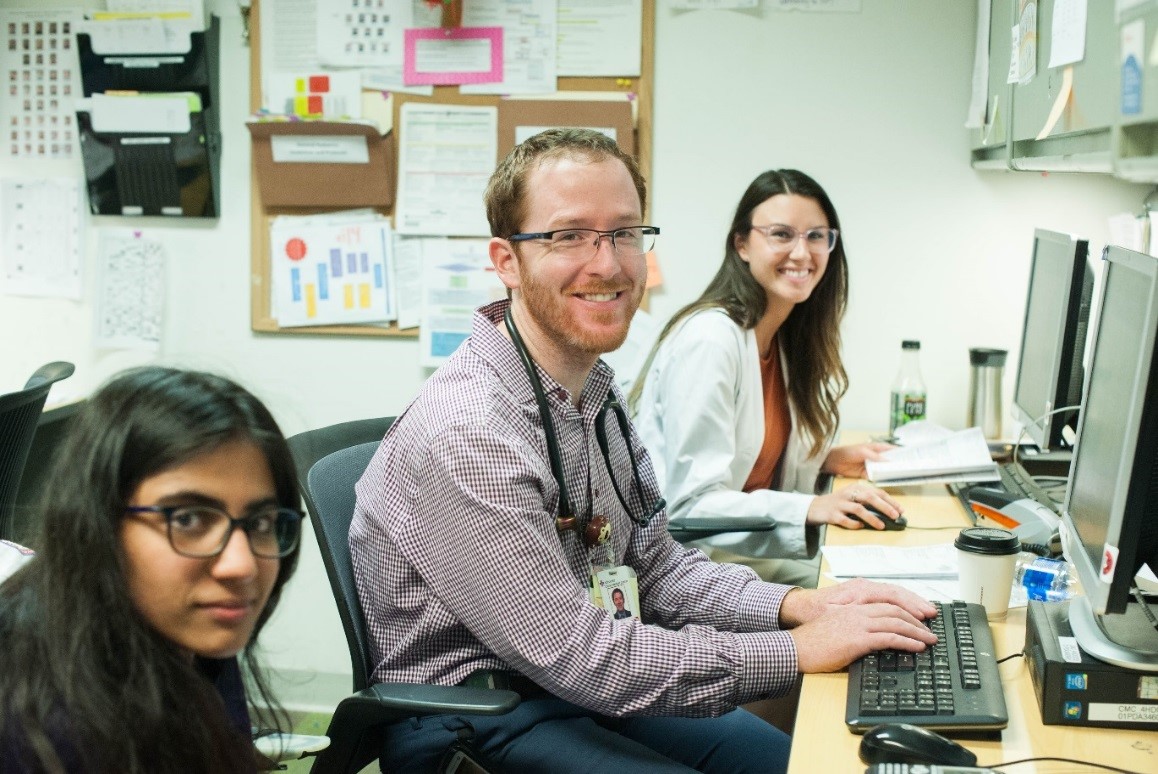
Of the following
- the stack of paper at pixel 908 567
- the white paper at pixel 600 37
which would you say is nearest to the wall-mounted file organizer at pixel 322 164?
the white paper at pixel 600 37

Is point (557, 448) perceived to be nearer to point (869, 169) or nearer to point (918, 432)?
point (918, 432)

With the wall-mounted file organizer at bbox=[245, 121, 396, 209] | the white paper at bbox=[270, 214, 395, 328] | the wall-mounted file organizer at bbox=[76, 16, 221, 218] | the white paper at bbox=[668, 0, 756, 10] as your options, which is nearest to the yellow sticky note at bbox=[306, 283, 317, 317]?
the white paper at bbox=[270, 214, 395, 328]

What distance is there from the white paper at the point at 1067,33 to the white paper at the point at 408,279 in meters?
1.67

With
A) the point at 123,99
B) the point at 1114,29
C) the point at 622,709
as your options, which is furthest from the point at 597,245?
the point at 123,99

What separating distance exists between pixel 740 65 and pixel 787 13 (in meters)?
0.17

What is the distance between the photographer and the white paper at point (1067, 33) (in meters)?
1.68

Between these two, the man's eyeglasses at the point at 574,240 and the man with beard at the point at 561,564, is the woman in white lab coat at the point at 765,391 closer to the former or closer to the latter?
the man with beard at the point at 561,564

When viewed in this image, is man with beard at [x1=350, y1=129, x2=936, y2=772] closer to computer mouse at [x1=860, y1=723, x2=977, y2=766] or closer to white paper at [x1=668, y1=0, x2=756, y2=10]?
computer mouse at [x1=860, y1=723, x2=977, y2=766]

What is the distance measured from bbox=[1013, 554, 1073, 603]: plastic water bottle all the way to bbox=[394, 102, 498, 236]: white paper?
1.74 metres

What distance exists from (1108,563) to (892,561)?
2.27 ft

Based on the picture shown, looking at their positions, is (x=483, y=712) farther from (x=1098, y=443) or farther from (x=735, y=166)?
(x=735, y=166)

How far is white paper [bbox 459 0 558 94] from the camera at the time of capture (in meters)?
2.93

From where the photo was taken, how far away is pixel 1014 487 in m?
2.29

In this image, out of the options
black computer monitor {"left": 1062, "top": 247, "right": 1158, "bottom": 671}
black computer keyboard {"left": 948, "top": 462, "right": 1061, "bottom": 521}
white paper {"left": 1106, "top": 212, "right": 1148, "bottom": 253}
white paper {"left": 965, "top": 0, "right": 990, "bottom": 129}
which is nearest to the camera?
black computer monitor {"left": 1062, "top": 247, "right": 1158, "bottom": 671}
